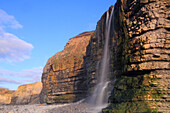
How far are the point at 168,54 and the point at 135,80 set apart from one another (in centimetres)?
319

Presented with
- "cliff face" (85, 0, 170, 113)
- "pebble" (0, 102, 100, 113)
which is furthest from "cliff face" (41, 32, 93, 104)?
"cliff face" (85, 0, 170, 113)

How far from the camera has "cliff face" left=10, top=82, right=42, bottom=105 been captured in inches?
3536

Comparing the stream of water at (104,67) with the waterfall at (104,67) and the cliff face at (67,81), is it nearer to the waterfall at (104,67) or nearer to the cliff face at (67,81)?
the waterfall at (104,67)

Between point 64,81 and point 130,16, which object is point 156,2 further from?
point 64,81

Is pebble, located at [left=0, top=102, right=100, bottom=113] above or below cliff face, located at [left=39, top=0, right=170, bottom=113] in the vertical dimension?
below

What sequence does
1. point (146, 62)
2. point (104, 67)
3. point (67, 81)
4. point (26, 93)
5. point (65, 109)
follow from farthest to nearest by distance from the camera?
point (26, 93), point (67, 81), point (104, 67), point (65, 109), point (146, 62)

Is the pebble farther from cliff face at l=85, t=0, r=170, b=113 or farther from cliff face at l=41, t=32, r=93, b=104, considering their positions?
cliff face at l=41, t=32, r=93, b=104

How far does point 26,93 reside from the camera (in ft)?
318

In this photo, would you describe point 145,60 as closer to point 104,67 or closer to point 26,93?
point 104,67

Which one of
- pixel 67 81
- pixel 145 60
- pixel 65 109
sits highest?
pixel 145 60

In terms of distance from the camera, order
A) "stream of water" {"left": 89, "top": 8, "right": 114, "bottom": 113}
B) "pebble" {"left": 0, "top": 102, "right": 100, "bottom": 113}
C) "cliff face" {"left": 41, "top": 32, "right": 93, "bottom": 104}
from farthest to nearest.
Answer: "cliff face" {"left": 41, "top": 32, "right": 93, "bottom": 104} < "stream of water" {"left": 89, "top": 8, "right": 114, "bottom": 113} < "pebble" {"left": 0, "top": 102, "right": 100, "bottom": 113}

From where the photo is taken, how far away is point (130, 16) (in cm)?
1537

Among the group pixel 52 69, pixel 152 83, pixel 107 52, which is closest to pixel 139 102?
pixel 152 83

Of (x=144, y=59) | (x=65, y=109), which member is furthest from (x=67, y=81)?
(x=144, y=59)
